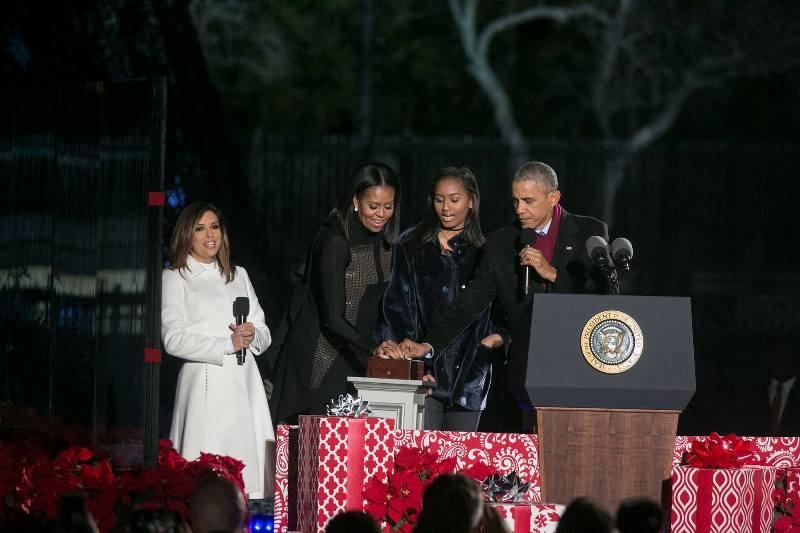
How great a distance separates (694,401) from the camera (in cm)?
1470

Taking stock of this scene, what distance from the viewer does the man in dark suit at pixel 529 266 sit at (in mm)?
7762

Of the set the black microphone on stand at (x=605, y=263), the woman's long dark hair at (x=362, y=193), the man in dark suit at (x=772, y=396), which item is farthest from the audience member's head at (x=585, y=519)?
the man in dark suit at (x=772, y=396)

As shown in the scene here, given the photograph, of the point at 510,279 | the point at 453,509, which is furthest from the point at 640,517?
the point at 510,279

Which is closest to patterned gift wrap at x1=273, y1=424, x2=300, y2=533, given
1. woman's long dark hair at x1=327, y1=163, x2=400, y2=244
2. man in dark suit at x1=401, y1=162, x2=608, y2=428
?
man in dark suit at x1=401, y1=162, x2=608, y2=428

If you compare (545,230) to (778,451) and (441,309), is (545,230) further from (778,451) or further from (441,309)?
(778,451)

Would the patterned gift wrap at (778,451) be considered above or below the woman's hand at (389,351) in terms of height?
below

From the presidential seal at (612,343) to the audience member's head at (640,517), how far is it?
1142mm

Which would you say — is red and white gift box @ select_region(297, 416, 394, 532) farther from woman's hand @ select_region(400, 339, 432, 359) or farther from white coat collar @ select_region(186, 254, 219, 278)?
white coat collar @ select_region(186, 254, 219, 278)

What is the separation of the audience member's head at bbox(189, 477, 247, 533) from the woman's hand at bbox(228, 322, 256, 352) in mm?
2372

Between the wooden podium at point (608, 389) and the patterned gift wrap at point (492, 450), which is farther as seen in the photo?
the patterned gift wrap at point (492, 450)

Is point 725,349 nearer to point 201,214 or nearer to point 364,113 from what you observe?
point 201,214

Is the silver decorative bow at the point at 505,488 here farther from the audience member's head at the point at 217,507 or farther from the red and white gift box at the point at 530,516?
the audience member's head at the point at 217,507

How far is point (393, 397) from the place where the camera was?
7.31 meters

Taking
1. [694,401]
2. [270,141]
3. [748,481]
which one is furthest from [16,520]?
[270,141]
